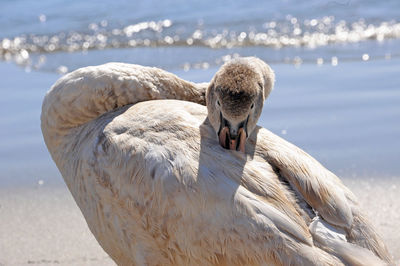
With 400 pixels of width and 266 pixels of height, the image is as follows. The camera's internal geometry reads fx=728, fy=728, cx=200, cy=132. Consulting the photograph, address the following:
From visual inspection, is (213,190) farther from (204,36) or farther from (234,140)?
(204,36)

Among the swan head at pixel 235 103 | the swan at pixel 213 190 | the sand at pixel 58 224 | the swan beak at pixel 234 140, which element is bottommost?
the sand at pixel 58 224

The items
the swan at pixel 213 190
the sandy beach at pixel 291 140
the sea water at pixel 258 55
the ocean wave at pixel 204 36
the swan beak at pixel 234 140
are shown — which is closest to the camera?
the swan at pixel 213 190

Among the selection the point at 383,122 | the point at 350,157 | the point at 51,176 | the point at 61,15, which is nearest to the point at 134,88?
the point at 51,176

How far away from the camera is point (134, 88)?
4.18 meters

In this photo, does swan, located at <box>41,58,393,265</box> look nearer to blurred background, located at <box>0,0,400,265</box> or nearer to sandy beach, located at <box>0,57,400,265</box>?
sandy beach, located at <box>0,57,400,265</box>

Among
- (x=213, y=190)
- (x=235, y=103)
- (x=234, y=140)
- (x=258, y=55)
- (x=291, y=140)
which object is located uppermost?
(x=235, y=103)

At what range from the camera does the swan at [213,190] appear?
3051 mm

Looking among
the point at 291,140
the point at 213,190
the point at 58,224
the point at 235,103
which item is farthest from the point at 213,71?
the point at 213,190

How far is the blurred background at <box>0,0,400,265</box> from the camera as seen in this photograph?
5426 millimetres

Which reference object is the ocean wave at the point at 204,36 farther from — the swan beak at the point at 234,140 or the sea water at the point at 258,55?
the swan beak at the point at 234,140

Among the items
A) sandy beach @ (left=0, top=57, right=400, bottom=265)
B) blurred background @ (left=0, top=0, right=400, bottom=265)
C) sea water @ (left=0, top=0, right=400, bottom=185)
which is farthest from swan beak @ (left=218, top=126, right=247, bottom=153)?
sea water @ (left=0, top=0, right=400, bottom=185)

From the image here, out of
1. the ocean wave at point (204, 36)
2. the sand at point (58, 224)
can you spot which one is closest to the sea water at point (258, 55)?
the ocean wave at point (204, 36)

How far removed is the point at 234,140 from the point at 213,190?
0.29 metres

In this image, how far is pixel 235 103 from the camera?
336 centimetres
